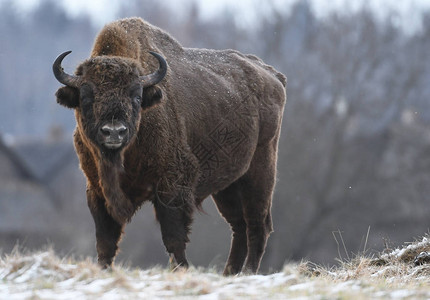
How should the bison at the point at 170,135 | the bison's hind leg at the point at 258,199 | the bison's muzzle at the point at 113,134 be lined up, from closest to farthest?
the bison's muzzle at the point at 113,134
the bison at the point at 170,135
the bison's hind leg at the point at 258,199

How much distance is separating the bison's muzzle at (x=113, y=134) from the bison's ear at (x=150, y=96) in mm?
558

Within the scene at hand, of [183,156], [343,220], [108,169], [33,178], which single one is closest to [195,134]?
[183,156]

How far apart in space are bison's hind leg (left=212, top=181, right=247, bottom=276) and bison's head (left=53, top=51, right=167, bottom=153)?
267 cm

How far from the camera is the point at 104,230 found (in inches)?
290

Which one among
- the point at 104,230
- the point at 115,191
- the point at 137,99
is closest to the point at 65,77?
the point at 137,99

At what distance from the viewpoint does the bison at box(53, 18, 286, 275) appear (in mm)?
6867

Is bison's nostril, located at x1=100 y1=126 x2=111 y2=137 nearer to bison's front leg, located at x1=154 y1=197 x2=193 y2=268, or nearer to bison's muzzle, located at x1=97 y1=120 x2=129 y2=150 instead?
bison's muzzle, located at x1=97 y1=120 x2=129 y2=150

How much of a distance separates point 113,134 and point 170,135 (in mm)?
982

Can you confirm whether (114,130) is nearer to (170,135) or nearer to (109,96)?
(109,96)

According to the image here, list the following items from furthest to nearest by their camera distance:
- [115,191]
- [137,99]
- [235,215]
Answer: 1. [235,215]
2. [115,191]
3. [137,99]

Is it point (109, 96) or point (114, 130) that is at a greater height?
point (109, 96)

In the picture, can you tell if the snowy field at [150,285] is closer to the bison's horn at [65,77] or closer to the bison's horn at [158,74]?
the bison's horn at [65,77]

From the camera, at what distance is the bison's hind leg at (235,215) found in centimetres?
929

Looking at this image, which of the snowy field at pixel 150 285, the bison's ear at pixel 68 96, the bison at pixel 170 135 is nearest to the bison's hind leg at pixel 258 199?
the bison at pixel 170 135
